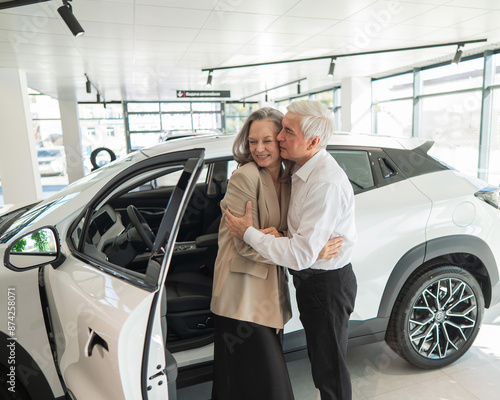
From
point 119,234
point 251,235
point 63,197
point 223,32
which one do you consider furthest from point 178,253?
point 223,32

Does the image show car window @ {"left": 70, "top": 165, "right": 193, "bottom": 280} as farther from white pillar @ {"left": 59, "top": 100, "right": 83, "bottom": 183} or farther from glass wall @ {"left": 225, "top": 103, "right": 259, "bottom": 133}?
glass wall @ {"left": 225, "top": 103, "right": 259, "bottom": 133}

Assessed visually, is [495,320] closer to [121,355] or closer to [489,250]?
[489,250]

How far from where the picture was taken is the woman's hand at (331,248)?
4.60 ft

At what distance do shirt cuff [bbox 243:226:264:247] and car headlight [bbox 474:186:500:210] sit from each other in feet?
4.85

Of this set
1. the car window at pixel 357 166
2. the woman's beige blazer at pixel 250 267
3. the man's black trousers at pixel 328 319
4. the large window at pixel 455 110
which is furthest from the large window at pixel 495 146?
the woman's beige blazer at pixel 250 267

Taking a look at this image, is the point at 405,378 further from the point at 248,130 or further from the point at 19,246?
the point at 19,246

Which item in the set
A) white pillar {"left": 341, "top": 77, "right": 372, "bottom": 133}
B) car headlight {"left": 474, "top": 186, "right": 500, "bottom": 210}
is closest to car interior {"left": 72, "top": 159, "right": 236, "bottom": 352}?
car headlight {"left": 474, "top": 186, "right": 500, "bottom": 210}

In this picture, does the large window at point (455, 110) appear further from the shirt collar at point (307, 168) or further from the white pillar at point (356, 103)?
the shirt collar at point (307, 168)

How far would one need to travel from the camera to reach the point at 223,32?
473cm

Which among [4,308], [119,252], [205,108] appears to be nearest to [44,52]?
[119,252]

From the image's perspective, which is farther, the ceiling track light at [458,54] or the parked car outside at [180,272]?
the ceiling track light at [458,54]

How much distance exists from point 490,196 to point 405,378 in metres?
1.16

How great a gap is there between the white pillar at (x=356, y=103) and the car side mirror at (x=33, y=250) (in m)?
9.47

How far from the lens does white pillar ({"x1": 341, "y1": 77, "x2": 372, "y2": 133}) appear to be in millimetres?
10281
